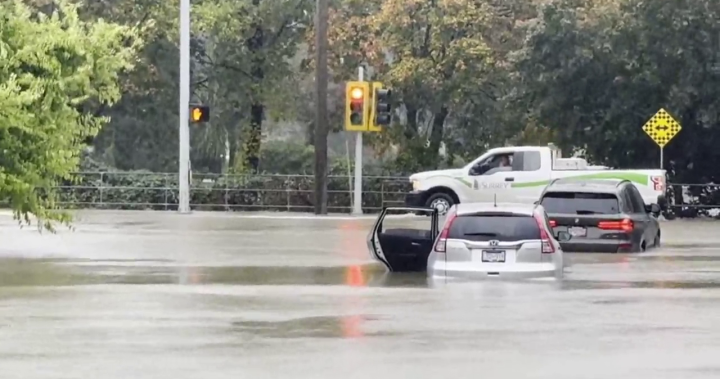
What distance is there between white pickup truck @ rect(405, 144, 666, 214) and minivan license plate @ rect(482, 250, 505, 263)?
1724 cm

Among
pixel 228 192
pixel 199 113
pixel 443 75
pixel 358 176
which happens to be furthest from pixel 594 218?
pixel 443 75

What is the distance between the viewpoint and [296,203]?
149 ft

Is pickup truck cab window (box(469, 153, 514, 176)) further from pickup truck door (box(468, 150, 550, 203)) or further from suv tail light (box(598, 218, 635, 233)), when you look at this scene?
suv tail light (box(598, 218, 635, 233))

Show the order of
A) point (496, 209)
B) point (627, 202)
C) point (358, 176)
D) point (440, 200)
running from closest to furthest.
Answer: point (496, 209) → point (627, 202) → point (440, 200) → point (358, 176)

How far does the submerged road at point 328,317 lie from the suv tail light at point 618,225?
19.8 inches

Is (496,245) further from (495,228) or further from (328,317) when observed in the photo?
(328,317)

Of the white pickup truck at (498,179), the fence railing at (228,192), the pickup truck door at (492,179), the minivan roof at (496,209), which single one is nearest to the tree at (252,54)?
the fence railing at (228,192)

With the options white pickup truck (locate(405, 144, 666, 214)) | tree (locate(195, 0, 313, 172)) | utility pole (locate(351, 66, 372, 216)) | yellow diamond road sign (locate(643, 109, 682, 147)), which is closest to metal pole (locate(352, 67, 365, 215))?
utility pole (locate(351, 66, 372, 216))

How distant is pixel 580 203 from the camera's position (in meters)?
26.2

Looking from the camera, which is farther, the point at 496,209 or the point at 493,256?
the point at 496,209

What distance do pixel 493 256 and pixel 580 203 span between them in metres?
7.75

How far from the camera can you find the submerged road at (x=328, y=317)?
1280 centimetres

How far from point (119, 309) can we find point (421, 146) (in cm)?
3208

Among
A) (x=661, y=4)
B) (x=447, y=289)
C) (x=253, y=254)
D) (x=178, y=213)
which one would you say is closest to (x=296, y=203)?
(x=178, y=213)
